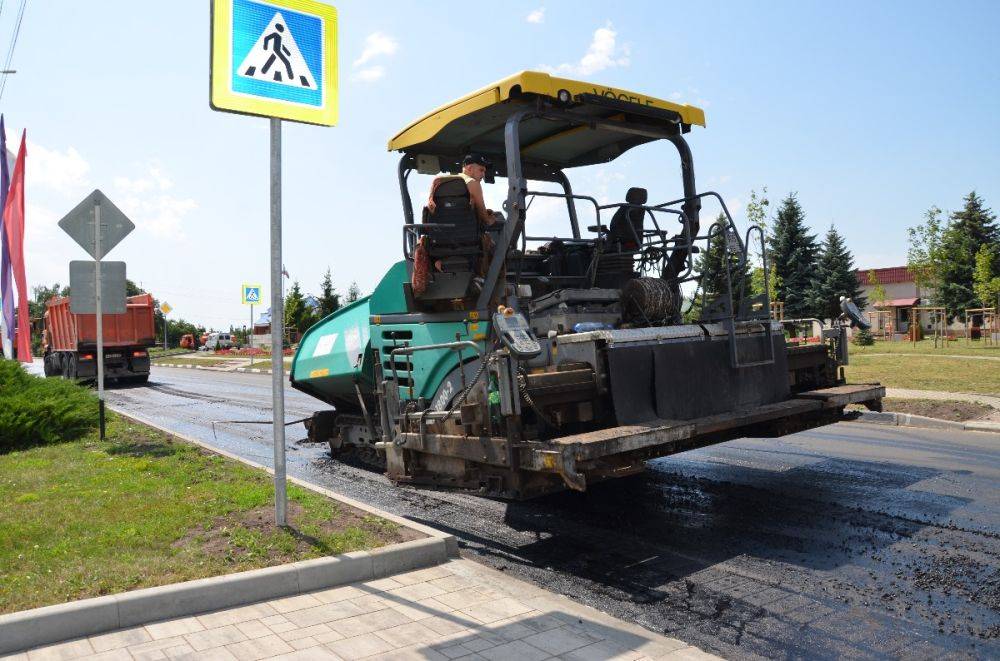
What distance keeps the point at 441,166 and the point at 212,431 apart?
7.29m

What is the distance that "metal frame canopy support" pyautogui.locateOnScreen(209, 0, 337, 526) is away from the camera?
507 cm

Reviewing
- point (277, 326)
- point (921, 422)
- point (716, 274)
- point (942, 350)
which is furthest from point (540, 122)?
point (942, 350)

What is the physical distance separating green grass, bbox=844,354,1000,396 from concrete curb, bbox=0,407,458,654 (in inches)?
461

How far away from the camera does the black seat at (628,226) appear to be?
7098 millimetres

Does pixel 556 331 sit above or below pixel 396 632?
above

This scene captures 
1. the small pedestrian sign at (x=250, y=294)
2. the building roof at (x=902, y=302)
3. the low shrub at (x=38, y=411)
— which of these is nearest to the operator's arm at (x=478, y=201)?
the low shrub at (x=38, y=411)

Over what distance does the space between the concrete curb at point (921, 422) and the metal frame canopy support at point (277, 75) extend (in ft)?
26.2

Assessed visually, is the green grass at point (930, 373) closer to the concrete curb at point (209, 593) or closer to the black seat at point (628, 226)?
the black seat at point (628, 226)

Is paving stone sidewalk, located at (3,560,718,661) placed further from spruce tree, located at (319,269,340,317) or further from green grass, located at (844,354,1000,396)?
spruce tree, located at (319,269,340,317)

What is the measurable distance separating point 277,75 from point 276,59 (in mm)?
108

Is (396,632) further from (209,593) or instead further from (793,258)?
(793,258)

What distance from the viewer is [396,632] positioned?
381 centimetres

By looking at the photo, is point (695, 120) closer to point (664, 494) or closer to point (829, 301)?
point (664, 494)


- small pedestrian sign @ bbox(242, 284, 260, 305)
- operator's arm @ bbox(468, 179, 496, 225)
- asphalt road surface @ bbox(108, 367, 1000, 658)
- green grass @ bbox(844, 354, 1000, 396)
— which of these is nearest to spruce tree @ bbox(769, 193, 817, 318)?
green grass @ bbox(844, 354, 1000, 396)
